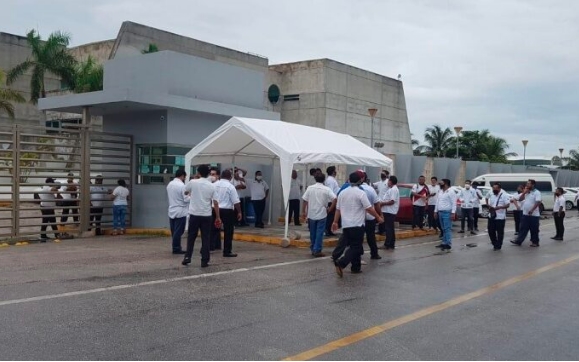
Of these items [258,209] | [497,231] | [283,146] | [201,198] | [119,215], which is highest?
[283,146]

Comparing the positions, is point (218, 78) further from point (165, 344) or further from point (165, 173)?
point (165, 344)

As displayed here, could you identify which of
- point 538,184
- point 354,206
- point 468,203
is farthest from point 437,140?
point 354,206

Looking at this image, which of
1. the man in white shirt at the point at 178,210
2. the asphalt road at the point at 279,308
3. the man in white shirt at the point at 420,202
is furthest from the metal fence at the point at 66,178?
the man in white shirt at the point at 420,202

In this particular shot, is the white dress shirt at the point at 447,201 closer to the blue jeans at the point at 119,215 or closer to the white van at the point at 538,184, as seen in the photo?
the blue jeans at the point at 119,215

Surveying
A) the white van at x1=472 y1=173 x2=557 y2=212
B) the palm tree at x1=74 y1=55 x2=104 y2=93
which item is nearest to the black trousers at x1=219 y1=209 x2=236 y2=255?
the white van at x1=472 y1=173 x2=557 y2=212

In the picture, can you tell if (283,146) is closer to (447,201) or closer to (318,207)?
(318,207)

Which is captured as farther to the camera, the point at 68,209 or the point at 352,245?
the point at 68,209

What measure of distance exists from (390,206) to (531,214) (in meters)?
4.22

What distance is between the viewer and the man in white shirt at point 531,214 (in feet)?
50.4

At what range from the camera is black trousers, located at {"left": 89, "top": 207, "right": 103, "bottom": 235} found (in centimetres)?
1567

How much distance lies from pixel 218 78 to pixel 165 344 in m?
13.6

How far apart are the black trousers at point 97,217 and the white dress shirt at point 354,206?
805cm

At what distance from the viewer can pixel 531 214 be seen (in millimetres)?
15422

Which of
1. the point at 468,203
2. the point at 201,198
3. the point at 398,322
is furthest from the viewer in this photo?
the point at 468,203
